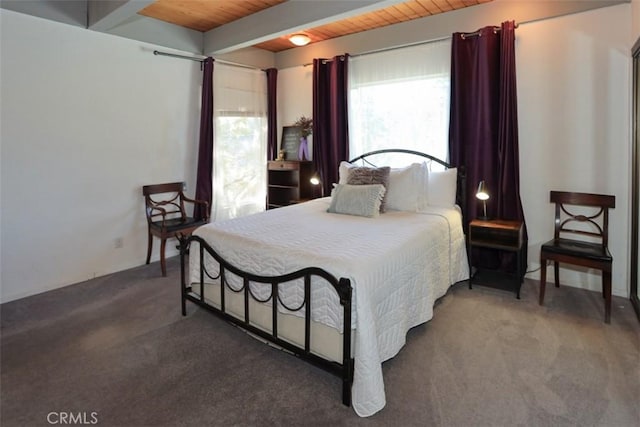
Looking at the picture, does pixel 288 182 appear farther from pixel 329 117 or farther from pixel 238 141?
pixel 329 117

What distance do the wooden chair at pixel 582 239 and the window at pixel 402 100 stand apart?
4.00 ft

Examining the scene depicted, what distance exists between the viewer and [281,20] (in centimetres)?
360

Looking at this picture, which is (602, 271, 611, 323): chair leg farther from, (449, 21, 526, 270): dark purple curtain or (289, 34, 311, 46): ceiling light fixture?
(289, 34, 311, 46): ceiling light fixture

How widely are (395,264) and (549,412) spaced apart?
103cm

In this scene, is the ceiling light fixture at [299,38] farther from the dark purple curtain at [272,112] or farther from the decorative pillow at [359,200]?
the decorative pillow at [359,200]

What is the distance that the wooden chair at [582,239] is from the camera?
2672 mm

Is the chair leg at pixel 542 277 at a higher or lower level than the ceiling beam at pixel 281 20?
lower

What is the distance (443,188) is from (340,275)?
6.73 feet

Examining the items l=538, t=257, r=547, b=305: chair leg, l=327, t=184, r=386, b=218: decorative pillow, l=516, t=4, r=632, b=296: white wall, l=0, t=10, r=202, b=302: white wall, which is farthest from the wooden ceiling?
l=538, t=257, r=547, b=305: chair leg

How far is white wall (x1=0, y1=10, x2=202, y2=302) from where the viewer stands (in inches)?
123

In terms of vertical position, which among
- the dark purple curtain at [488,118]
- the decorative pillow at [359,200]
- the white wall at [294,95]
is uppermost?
the white wall at [294,95]

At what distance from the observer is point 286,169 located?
A: 4.82 m

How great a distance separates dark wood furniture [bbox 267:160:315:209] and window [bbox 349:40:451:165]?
0.72m

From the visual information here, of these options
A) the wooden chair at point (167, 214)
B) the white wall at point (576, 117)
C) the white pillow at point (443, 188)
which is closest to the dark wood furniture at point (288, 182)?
the wooden chair at point (167, 214)
